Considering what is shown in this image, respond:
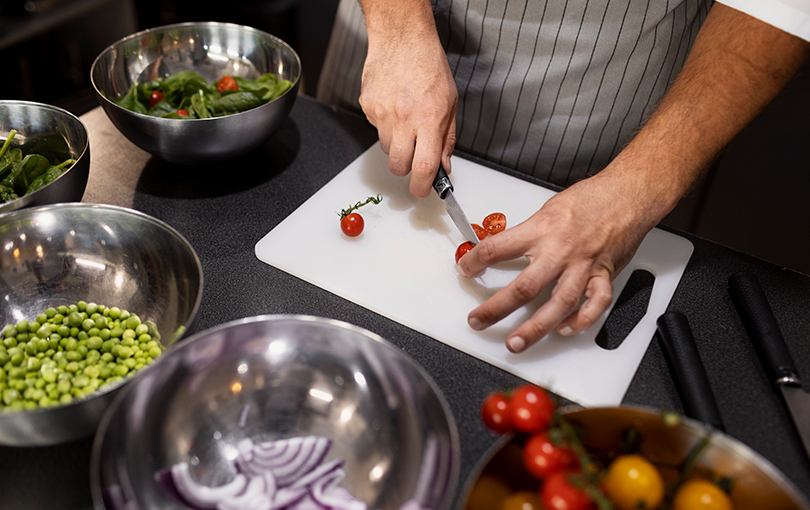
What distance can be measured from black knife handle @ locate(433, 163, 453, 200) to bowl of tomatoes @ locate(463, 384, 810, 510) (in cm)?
56

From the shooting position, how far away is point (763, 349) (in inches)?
36.8

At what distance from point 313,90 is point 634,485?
3342 mm

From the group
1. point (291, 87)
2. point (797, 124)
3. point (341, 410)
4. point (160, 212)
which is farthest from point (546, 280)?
point (797, 124)

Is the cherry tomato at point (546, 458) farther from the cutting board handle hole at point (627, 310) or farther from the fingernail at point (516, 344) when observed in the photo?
the cutting board handle hole at point (627, 310)

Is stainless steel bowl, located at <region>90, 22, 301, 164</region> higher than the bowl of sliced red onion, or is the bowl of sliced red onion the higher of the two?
stainless steel bowl, located at <region>90, 22, 301, 164</region>

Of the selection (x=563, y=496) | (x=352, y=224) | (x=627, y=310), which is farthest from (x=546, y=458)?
(x=352, y=224)

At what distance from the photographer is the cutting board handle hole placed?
1011 mm

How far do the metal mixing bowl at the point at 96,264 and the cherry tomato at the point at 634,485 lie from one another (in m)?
0.64

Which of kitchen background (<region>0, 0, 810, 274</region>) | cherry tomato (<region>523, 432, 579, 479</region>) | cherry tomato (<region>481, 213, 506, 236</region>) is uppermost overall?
cherry tomato (<region>523, 432, 579, 479</region>)

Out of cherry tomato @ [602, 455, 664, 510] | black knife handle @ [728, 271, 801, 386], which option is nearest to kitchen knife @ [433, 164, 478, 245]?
black knife handle @ [728, 271, 801, 386]

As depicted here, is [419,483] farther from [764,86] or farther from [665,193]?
[764,86]

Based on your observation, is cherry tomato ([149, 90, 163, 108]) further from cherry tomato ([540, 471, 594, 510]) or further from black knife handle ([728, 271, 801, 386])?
black knife handle ([728, 271, 801, 386])

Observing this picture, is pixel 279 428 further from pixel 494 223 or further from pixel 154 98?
pixel 154 98

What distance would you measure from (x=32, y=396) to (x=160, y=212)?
0.51 meters
